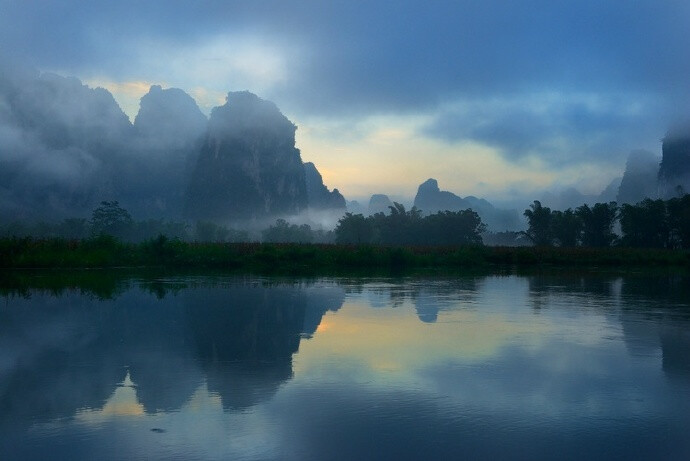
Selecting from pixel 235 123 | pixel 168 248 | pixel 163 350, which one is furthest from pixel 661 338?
pixel 235 123

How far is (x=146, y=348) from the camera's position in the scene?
825 cm

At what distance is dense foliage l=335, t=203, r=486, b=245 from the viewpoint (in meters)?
57.7

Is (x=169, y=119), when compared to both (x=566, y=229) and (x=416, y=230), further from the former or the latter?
(x=566, y=229)

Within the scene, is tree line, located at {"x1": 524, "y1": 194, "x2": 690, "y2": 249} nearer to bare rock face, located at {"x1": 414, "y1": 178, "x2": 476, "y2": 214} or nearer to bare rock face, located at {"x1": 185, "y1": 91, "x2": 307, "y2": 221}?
bare rock face, located at {"x1": 185, "y1": 91, "x2": 307, "y2": 221}

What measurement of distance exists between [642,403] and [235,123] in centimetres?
11446

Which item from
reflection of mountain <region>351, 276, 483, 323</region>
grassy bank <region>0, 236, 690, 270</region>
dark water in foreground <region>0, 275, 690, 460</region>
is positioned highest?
→ grassy bank <region>0, 236, 690, 270</region>

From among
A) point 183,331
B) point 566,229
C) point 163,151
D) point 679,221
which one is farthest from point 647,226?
point 163,151

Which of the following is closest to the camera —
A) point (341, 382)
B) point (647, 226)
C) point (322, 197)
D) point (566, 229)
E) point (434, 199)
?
point (341, 382)

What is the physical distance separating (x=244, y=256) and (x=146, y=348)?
21.3 m

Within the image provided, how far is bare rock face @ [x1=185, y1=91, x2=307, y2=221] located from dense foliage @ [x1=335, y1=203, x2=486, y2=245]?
52.1 meters

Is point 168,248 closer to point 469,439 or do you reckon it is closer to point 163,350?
point 163,350

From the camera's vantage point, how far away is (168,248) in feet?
93.7

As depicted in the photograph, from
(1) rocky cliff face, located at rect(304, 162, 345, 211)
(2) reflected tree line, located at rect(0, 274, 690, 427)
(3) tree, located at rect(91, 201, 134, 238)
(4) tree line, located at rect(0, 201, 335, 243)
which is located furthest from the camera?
(1) rocky cliff face, located at rect(304, 162, 345, 211)

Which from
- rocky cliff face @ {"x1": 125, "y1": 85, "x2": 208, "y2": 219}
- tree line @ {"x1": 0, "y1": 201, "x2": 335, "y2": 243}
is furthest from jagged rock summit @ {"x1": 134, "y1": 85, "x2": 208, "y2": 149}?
tree line @ {"x1": 0, "y1": 201, "x2": 335, "y2": 243}
